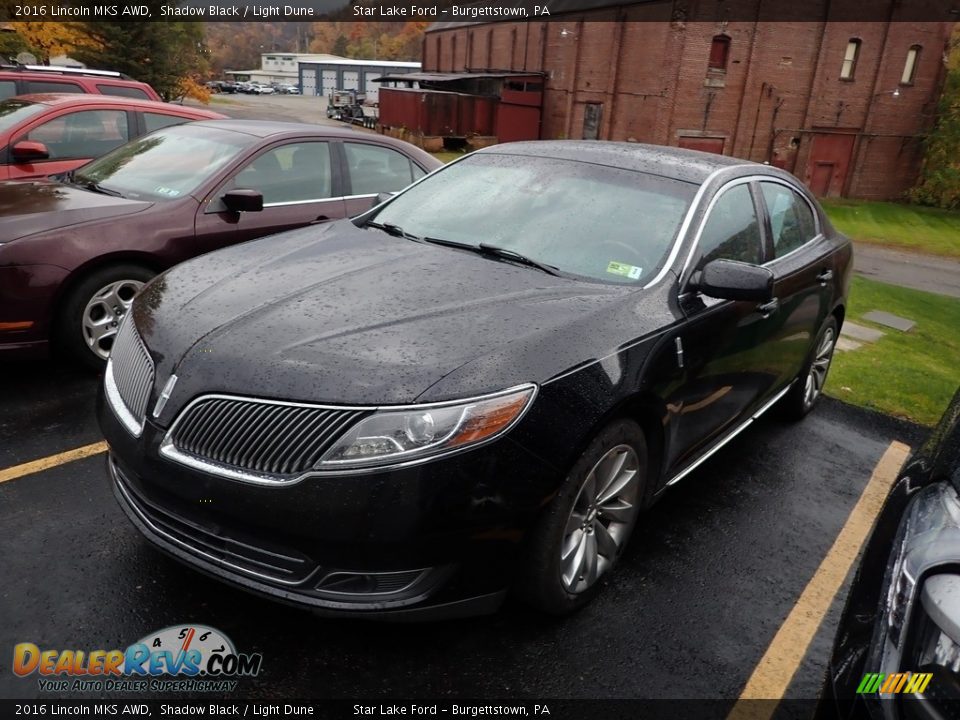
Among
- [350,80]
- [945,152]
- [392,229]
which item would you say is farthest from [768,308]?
[350,80]

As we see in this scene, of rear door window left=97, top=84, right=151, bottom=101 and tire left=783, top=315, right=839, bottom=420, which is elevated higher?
rear door window left=97, top=84, right=151, bottom=101

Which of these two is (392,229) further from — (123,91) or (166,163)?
(123,91)

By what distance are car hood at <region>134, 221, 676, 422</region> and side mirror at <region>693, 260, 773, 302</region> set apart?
0.38m

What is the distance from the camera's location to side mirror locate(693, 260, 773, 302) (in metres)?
3.06

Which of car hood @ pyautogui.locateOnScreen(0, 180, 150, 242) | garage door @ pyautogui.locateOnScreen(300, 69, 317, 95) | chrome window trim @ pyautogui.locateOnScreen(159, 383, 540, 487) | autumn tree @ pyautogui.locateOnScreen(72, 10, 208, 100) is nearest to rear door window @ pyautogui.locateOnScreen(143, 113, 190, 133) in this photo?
car hood @ pyautogui.locateOnScreen(0, 180, 150, 242)

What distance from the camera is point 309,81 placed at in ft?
288

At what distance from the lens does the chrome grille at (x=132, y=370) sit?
2.56 metres

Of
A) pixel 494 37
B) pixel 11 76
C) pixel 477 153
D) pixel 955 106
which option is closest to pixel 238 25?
pixel 494 37

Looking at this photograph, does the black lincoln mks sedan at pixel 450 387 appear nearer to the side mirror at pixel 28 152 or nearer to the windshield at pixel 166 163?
the windshield at pixel 166 163

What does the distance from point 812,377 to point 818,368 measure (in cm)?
15

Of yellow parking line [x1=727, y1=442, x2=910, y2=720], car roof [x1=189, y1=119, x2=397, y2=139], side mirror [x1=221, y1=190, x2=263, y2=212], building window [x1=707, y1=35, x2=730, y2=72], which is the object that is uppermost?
building window [x1=707, y1=35, x2=730, y2=72]

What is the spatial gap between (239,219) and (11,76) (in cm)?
714

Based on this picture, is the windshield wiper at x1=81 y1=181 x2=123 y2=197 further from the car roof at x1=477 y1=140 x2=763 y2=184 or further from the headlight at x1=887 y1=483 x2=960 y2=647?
the headlight at x1=887 y1=483 x2=960 y2=647

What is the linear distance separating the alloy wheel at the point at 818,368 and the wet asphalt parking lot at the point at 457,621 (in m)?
1.35
